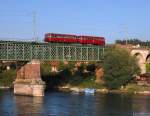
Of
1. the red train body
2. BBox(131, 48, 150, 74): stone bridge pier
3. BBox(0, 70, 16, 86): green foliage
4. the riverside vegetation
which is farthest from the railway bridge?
BBox(131, 48, 150, 74): stone bridge pier

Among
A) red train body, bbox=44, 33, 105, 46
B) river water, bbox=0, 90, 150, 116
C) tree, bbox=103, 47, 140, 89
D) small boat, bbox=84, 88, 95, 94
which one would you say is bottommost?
river water, bbox=0, 90, 150, 116

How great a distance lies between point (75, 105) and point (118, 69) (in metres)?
34.9

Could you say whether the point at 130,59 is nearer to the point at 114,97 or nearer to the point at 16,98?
the point at 114,97

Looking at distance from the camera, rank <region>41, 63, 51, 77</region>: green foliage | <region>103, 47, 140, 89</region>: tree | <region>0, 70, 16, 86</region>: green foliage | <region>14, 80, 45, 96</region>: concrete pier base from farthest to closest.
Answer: <region>41, 63, 51, 77</region>: green foliage
<region>0, 70, 16, 86</region>: green foliage
<region>103, 47, 140, 89</region>: tree
<region>14, 80, 45, 96</region>: concrete pier base

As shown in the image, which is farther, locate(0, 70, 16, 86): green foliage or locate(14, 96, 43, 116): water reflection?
locate(0, 70, 16, 86): green foliage

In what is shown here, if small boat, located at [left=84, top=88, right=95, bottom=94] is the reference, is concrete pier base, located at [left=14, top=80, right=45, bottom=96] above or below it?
above

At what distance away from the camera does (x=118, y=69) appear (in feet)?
452

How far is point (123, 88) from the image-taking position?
139 metres

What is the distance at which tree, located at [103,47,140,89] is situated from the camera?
451ft

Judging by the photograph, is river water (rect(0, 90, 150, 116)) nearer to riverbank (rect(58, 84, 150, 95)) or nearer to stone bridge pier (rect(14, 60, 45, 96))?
stone bridge pier (rect(14, 60, 45, 96))

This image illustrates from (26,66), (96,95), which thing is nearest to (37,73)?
(26,66)

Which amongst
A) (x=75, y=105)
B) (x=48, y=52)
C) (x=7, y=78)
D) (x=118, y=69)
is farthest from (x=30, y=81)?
(x=7, y=78)

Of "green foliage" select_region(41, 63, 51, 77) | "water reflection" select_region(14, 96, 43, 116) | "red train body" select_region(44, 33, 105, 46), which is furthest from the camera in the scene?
"green foliage" select_region(41, 63, 51, 77)

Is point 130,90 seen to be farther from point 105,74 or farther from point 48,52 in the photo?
point 48,52
